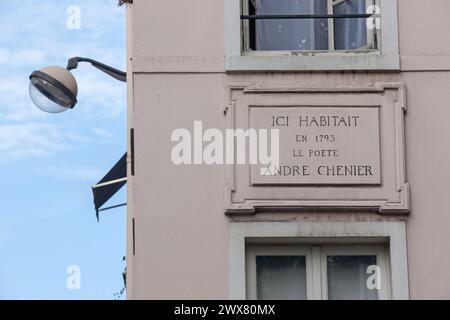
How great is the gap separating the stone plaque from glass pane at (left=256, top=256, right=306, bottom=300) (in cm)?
76

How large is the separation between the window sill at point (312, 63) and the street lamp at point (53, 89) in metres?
2.79

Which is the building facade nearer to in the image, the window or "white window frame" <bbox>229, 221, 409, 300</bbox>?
"white window frame" <bbox>229, 221, 409, 300</bbox>

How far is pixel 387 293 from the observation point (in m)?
14.7

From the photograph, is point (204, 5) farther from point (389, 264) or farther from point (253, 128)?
point (389, 264)

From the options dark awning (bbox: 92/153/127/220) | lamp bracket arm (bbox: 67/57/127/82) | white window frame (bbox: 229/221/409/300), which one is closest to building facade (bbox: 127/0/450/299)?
white window frame (bbox: 229/221/409/300)

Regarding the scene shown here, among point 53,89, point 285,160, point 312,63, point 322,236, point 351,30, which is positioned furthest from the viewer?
point 53,89

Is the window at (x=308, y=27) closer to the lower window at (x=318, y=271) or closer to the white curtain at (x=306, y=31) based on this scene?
the white curtain at (x=306, y=31)

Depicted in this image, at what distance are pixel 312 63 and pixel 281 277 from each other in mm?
2072

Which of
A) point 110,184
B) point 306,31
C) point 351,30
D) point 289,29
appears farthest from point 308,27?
point 110,184

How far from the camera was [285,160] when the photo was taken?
14.7 m

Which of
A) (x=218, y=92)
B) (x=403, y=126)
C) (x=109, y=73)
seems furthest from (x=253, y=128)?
(x=109, y=73)

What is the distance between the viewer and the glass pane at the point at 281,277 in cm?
1473

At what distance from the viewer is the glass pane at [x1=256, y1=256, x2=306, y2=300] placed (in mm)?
14734

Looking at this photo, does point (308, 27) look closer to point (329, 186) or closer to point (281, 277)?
point (329, 186)
